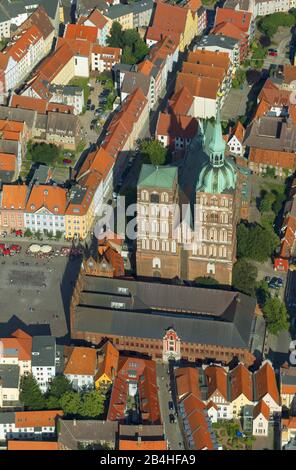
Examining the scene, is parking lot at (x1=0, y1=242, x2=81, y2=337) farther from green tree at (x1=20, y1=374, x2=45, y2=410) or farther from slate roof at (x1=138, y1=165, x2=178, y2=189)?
slate roof at (x1=138, y1=165, x2=178, y2=189)

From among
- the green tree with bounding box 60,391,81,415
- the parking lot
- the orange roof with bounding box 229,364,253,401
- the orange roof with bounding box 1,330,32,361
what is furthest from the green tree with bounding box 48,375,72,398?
the orange roof with bounding box 229,364,253,401

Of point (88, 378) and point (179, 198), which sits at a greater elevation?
point (179, 198)

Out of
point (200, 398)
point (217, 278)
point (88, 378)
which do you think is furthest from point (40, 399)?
point (217, 278)

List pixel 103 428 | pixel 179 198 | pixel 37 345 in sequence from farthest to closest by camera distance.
Answer: 1. pixel 179 198
2. pixel 37 345
3. pixel 103 428

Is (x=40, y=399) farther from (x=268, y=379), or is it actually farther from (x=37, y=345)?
(x=268, y=379)

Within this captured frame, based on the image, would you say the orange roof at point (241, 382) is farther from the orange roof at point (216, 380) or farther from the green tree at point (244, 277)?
the green tree at point (244, 277)
